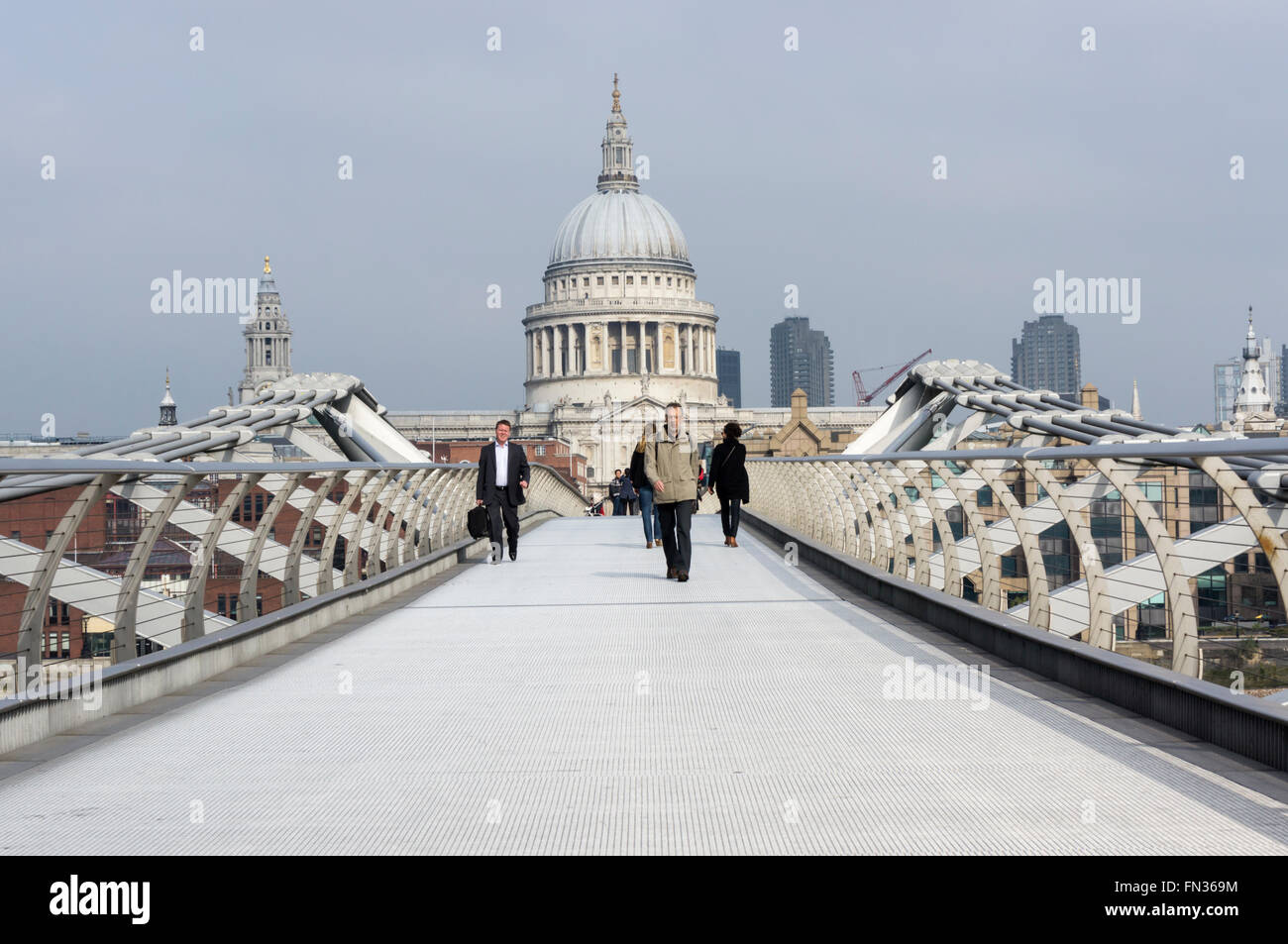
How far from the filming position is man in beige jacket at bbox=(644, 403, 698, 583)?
48.4ft

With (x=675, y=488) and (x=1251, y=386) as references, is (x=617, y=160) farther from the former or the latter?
(x=675, y=488)

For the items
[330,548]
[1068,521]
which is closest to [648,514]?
[330,548]

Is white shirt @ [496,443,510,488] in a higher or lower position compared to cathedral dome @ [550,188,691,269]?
lower

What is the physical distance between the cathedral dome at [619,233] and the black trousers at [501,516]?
136023 mm

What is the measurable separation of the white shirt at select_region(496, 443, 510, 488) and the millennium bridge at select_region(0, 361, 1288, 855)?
4.90m

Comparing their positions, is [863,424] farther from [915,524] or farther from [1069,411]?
[915,524]

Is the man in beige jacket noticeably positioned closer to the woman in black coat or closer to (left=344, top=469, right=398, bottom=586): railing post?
(left=344, top=469, right=398, bottom=586): railing post

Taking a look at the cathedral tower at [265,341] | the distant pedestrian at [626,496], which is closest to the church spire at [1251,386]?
the cathedral tower at [265,341]

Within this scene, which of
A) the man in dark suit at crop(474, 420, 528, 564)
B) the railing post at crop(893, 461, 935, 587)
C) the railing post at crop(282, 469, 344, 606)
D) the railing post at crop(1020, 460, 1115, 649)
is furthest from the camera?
the man in dark suit at crop(474, 420, 528, 564)

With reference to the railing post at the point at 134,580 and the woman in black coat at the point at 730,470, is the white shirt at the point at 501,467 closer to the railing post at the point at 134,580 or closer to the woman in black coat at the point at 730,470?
the woman in black coat at the point at 730,470

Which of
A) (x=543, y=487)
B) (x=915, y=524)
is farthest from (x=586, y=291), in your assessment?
(x=915, y=524)

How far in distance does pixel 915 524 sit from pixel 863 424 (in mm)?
142166

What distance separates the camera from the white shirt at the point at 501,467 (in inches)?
683
